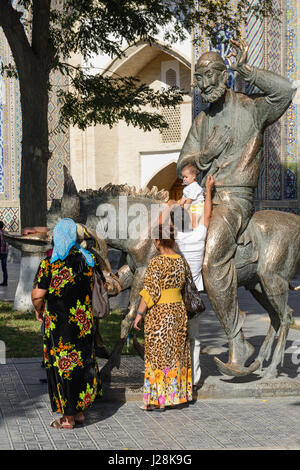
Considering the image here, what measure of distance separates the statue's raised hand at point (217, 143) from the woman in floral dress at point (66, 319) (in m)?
1.86

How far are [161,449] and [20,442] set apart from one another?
0.96m

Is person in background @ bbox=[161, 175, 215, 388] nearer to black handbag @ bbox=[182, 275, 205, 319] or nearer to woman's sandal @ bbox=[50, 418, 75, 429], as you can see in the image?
black handbag @ bbox=[182, 275, 205, 319]

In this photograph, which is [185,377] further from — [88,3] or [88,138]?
[88,138]

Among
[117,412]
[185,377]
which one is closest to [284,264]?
[185,377]

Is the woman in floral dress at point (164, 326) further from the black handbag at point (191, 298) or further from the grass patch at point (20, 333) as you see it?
the grass patch at point (20, 333)

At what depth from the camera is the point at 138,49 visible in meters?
22.5

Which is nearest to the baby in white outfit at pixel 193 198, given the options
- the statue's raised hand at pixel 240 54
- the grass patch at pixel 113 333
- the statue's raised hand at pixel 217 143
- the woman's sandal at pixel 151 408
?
the statue's raised hand at pixel 217 143

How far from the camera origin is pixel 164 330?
18.3 ft

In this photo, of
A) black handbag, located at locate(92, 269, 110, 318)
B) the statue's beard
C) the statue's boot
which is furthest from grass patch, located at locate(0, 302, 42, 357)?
the statue's beard

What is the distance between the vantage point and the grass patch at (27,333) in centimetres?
855

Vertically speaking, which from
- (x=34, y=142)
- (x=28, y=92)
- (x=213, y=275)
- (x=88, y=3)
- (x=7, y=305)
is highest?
(x=88, y=3)

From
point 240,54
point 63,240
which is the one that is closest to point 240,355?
point 63,240

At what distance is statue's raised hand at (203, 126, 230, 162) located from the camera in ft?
21.2

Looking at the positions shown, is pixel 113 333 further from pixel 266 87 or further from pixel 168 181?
pixel 168 181
